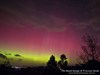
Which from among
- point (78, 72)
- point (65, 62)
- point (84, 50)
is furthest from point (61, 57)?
point (78, 72)

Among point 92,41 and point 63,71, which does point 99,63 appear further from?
point 63,71

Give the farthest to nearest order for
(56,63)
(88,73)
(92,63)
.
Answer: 1. (56,63)
2. (92,63)
3. (88,73)

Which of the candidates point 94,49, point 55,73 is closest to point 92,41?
point 94,49

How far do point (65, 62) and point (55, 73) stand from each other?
41.1m

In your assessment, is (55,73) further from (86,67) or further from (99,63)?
(99,63)

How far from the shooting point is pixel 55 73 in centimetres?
4703

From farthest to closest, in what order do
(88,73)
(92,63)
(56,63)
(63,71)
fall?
(56,63)
(92,63)
(63,71)
(88,73)

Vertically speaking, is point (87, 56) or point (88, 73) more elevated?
point (87, 56)

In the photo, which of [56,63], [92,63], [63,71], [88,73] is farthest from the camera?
[56,63]

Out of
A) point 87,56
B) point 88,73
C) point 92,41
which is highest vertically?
point 92,41

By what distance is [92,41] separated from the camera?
5191cm

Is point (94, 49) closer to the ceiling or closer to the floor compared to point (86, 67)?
closer to the ceiling

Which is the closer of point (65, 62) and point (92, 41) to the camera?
point (92, 41)

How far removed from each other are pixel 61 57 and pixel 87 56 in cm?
3860
